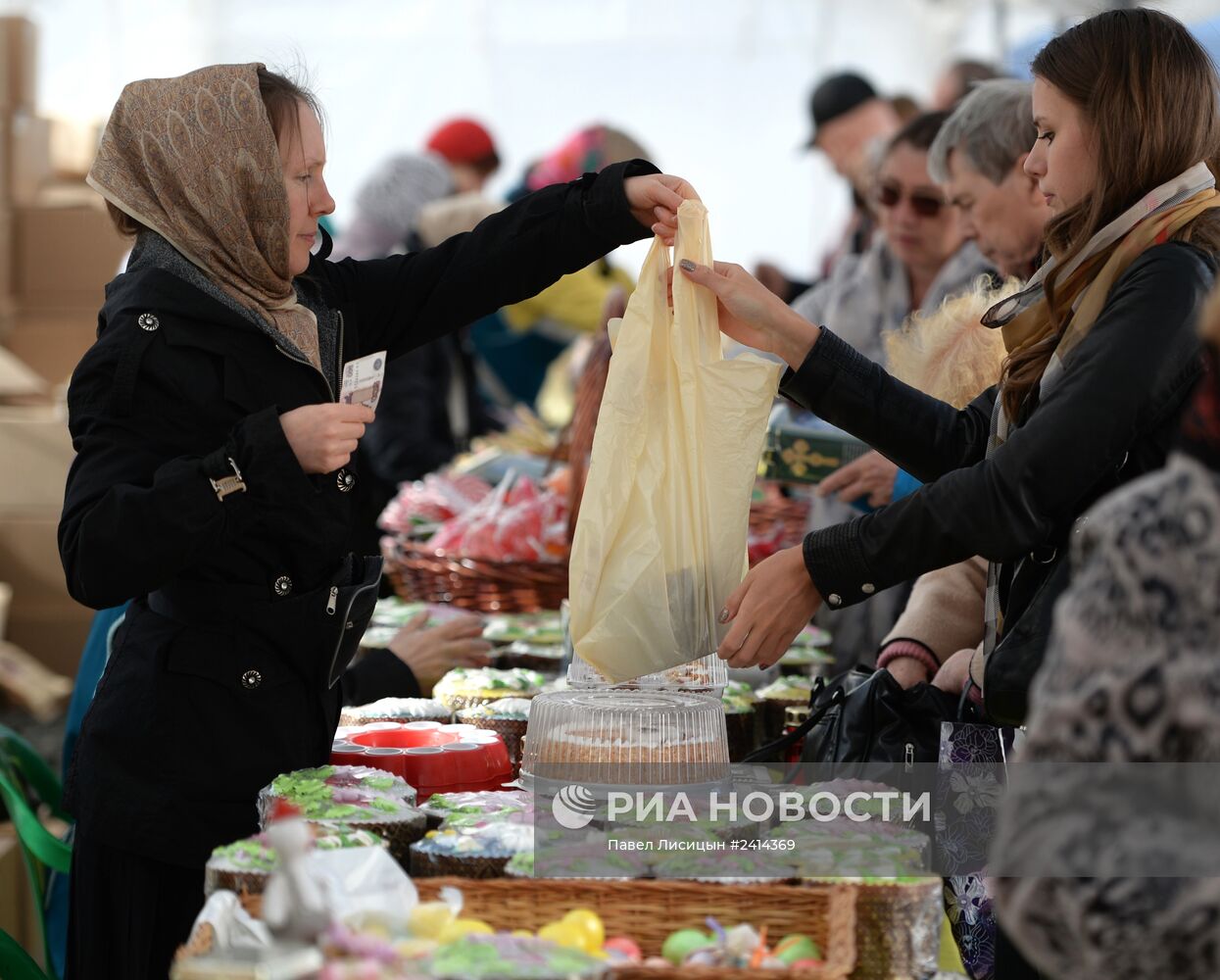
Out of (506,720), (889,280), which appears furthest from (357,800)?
(889,280)

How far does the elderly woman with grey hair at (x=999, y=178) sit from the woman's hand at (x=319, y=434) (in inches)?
59.2

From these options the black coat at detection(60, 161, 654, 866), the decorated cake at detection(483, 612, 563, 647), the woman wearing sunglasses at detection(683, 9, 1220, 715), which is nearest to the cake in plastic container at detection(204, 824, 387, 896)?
the black coat at detection(60, 161, 654, 866)

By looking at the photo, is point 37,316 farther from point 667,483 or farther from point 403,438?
point 667,483

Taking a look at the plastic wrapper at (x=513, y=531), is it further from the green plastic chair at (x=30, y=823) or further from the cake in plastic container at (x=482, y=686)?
the green plastic chair at (x=30, y=823)

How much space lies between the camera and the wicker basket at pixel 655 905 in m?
1.43

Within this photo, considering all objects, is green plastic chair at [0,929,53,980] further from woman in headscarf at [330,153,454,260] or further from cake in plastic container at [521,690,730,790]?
woman in headscarf at [330,153,454,260]

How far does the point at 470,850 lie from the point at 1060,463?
2.56 ft

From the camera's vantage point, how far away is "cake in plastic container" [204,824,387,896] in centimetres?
145

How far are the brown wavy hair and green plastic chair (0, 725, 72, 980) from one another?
1.64 metres

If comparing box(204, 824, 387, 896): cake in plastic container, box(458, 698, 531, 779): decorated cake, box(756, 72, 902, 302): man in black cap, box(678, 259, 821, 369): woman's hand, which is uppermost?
box(756, 72, 902, 302): man in black cap

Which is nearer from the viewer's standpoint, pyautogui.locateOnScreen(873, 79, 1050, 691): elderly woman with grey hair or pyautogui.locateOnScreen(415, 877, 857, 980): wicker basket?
pyautogui.locateOnScreen(415, 877, 857, 980): wicker basket

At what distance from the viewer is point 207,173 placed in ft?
6.13

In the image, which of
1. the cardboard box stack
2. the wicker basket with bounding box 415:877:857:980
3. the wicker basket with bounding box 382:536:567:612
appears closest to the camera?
the wicker basket with bounding box 415:877:857:980

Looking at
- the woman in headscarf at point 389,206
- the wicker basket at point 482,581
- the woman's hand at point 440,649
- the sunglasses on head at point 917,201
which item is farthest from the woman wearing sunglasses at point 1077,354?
the woman in headscarf at point 389,206
